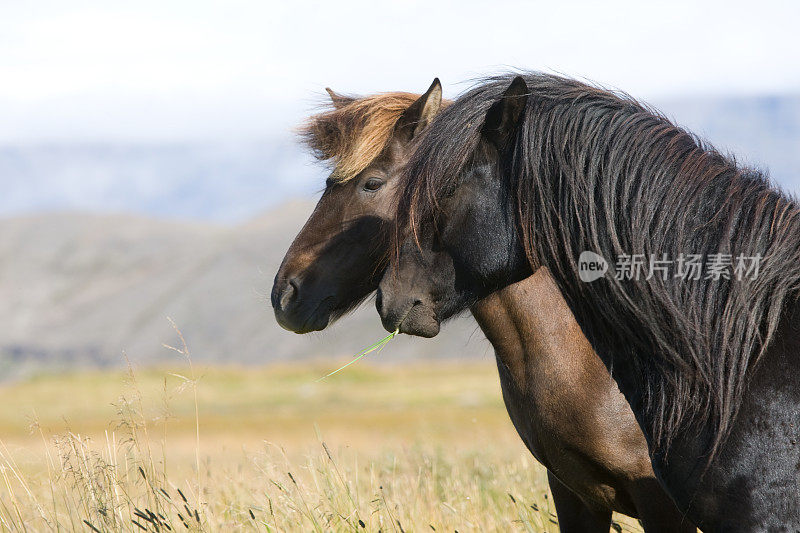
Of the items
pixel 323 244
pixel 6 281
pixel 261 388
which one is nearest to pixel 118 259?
pixel 6 281

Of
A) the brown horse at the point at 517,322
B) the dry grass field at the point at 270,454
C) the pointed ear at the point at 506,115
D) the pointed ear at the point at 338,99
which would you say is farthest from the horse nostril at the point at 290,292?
the pointed ear at the point at 506,115

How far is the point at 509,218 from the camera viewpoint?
10.7 feet

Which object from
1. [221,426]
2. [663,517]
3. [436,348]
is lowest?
[436,348]

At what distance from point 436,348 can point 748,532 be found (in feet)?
206

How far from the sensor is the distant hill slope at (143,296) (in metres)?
70.0

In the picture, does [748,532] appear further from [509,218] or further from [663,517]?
[509,218]

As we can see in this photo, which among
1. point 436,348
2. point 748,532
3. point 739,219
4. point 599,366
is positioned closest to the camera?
point 748,532

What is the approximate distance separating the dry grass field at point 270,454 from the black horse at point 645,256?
164cm

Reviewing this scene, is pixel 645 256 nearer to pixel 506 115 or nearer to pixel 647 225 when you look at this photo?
pixel 647 225

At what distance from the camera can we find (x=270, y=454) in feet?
16.8

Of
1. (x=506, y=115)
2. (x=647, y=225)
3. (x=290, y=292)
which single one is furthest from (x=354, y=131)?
(x=647, y=225)

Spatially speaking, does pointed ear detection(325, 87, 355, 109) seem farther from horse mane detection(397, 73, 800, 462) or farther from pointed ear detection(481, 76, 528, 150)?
pointed ear detection(481, 76, 528, 150)

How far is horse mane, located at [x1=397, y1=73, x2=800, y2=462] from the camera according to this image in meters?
2.95

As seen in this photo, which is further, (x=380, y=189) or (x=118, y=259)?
(x=118, y=259)
